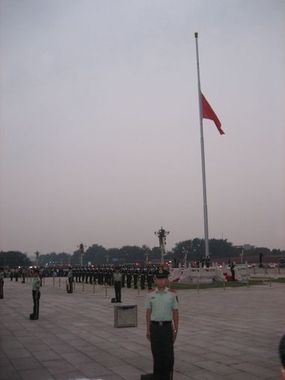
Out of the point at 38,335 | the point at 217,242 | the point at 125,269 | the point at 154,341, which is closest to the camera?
the point at 154,341

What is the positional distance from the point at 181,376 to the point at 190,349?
2346mm

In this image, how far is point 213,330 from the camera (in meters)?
12.8

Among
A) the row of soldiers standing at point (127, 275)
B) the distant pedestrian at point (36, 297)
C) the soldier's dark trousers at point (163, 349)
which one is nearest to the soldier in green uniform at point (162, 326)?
the soldier's dark trousers at point (163, 349)

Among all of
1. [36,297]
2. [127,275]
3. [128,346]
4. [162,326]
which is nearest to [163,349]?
[162,326]

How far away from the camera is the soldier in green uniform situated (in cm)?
636

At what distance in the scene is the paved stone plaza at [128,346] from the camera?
8227mm

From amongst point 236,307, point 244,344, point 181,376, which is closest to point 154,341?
point 181,376

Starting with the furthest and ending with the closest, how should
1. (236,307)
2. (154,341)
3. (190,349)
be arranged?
(236,307) < (190,349) < (154,341)

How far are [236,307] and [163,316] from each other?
13022 millimetres

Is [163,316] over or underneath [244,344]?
over

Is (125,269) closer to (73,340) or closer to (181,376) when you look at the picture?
(73,340)

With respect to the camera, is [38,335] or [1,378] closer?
[1,378]

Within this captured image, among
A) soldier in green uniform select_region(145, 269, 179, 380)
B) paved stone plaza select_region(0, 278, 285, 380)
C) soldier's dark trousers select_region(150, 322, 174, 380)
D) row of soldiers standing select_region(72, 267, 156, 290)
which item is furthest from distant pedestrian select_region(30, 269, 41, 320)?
row of soldiers standing select_region(72, 267, 156, 290)

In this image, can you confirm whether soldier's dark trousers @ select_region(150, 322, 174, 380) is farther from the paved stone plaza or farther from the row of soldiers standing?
the row of soldiers standing
